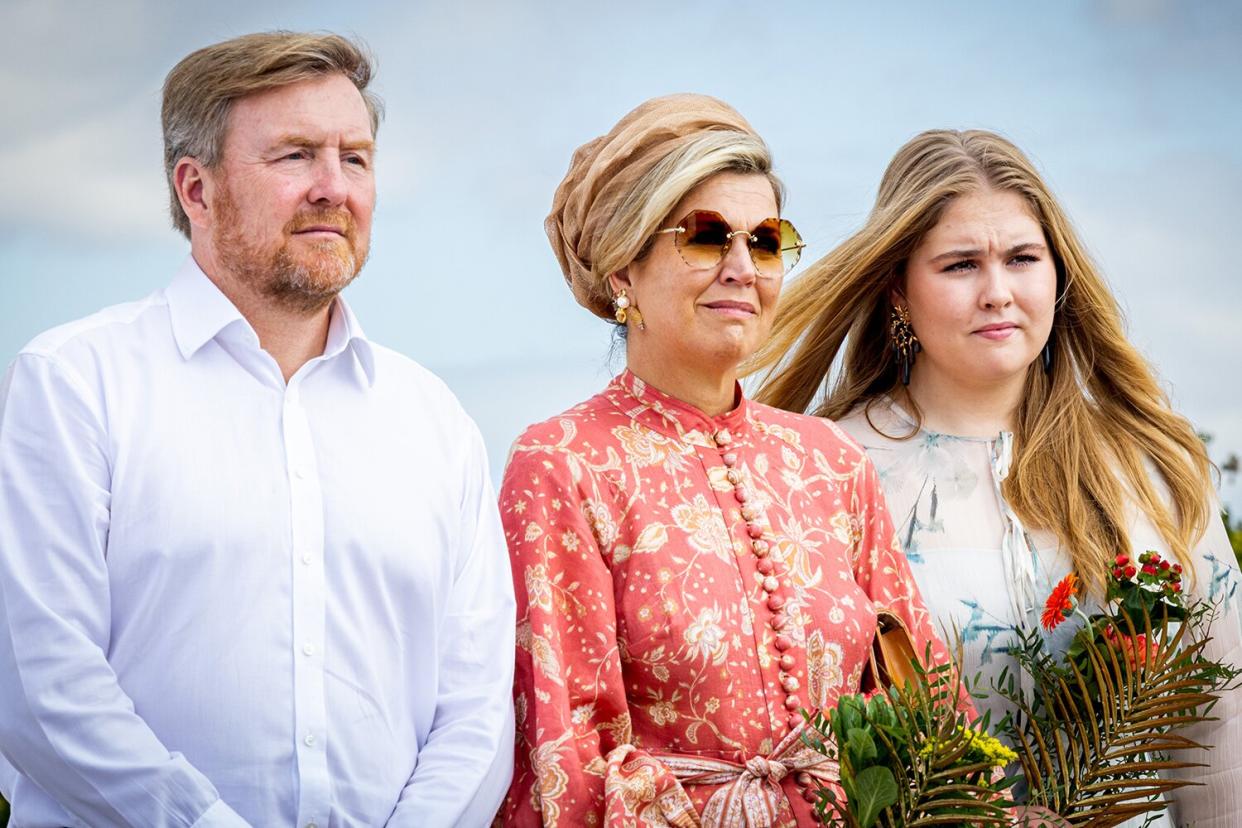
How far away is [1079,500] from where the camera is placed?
16.5ft

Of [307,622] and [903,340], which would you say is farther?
[903,340]

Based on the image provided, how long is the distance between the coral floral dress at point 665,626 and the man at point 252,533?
138 mm

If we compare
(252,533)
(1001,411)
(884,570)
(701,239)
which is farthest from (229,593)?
(1001,411)

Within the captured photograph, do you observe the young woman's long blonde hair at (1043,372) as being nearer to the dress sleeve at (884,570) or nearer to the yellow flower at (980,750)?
the dress sleeve at (884,570)

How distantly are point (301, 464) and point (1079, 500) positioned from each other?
8.35 ft

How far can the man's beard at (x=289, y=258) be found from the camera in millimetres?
3633

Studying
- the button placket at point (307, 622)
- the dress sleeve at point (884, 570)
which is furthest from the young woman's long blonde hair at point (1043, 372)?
the button placket at point (307, 622)

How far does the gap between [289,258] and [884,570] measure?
181 centimetres

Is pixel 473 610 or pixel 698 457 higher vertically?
pixel 698 457

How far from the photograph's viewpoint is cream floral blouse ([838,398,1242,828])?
4809 mm

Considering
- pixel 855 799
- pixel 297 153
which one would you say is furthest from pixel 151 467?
pixel 855 799

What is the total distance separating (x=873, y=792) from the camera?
11.5 feet

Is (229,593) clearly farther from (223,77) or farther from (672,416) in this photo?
(672,416)

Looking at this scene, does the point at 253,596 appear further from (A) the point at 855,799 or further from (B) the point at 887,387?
(B) the point at 887,387
